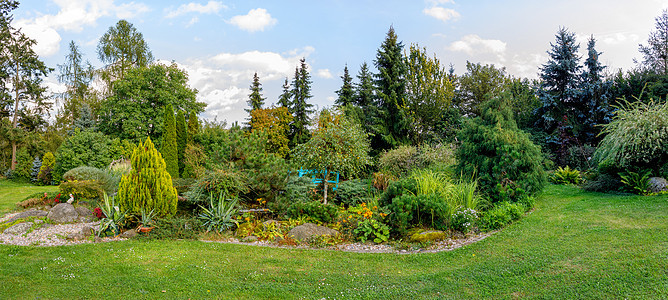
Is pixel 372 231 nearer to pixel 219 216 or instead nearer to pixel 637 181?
pixel 219 216

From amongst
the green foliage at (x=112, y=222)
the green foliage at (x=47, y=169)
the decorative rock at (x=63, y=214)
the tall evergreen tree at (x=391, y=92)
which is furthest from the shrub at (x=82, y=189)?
the tall evergreen tree at (x=391, y=92)

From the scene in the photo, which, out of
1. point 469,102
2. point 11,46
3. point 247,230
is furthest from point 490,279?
point 11,46

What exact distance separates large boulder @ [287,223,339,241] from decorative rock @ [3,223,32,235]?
5.24 meters

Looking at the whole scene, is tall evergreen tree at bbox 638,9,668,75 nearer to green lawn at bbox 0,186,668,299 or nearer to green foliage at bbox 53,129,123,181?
green lawn at bbox 0,186,668,299

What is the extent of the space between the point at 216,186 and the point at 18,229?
3782 millimetres

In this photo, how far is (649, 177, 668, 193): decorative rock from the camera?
7.87 meters

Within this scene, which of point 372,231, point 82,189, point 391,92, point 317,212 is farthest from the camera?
point 391,92

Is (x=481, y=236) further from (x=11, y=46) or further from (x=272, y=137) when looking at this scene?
(x=11, y=46)

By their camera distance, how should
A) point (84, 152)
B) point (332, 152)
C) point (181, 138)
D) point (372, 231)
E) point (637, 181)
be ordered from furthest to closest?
point (84, 152)
point (181, 138)
point (332, 152)
point (637, 181)
point (372, 231)

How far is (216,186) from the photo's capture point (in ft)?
25.1

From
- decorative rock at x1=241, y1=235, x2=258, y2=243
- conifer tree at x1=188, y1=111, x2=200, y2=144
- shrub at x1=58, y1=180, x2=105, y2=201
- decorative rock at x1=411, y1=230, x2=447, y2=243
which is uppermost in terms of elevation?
conifer tree at x1=188, y1=111, x2=200, y2=144

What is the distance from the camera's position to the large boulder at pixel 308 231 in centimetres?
651

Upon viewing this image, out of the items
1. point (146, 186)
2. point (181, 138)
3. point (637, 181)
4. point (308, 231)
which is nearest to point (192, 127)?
point (181, 138)

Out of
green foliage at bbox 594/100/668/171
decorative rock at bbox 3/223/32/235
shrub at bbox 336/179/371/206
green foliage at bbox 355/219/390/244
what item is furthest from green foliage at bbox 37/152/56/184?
green foliage at bbox 594/100/668/171
